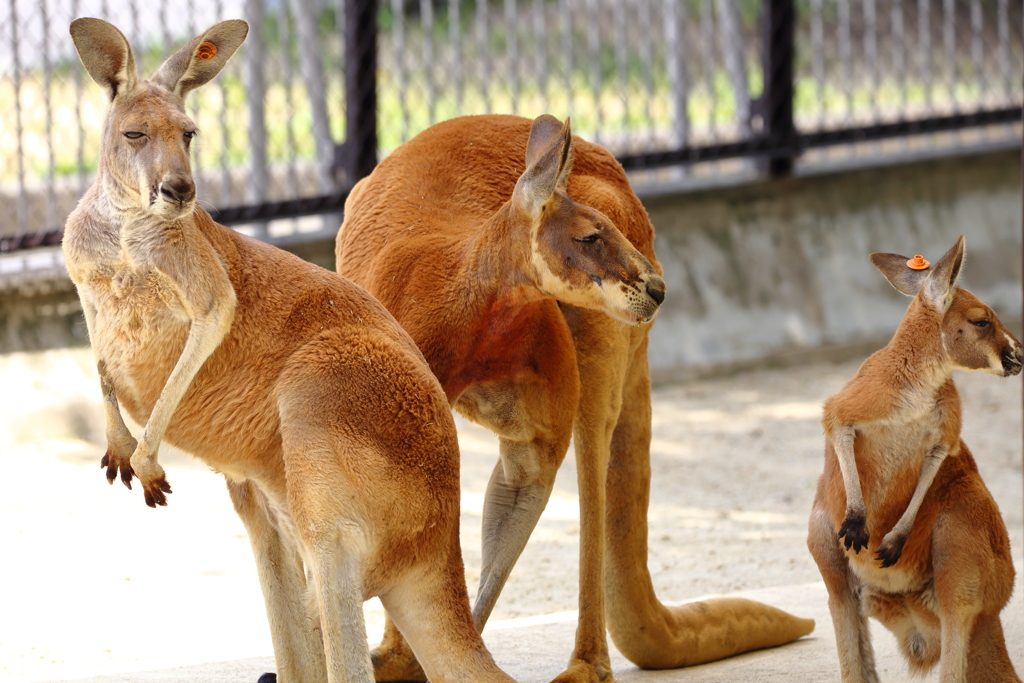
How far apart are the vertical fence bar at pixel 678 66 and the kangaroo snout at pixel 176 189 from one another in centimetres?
675

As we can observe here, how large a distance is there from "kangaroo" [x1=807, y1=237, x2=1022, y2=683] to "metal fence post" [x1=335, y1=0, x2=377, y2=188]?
476cm

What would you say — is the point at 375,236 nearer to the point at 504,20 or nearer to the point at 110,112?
the point at 110,112

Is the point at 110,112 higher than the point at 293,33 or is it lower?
higher

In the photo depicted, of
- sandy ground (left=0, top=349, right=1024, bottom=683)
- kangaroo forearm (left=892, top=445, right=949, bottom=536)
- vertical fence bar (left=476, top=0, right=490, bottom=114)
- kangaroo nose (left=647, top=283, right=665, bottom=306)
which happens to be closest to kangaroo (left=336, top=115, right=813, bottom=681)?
kangaroo nose (left=647, top=283, right=665, bottom=306)

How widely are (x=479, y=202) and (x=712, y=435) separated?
4066 mm

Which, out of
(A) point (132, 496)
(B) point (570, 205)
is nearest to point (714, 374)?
(A) point (132, 496)

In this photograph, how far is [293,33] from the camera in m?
7.89

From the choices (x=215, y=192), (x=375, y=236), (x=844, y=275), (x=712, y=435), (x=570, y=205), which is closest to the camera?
(x=570, y=205)

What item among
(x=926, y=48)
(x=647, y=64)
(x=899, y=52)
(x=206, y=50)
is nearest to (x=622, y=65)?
(x=647, y=64)

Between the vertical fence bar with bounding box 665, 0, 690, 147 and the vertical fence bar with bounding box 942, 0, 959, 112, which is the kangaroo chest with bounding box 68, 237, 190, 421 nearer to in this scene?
the vertical fence bar with bounding box 665, 0, 690, 147

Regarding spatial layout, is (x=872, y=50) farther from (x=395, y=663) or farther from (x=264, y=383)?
(x=264, y=383)

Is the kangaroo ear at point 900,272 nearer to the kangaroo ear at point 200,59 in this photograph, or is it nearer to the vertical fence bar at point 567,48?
the kangaroo ear at point 200,59

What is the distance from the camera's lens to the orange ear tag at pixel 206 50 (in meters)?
2.60

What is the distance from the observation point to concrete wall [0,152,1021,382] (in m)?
8.38
